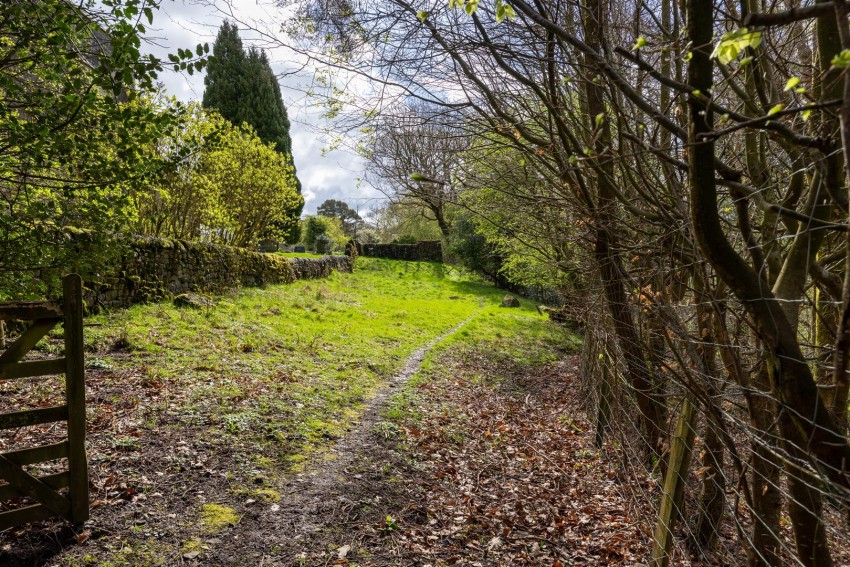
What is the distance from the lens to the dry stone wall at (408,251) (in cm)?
3412

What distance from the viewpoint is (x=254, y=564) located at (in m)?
3.71

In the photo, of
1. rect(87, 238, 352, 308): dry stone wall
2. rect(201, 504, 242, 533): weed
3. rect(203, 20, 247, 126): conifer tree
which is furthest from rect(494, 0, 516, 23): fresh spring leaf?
rect(203, 20, 247, 126): conifer tree

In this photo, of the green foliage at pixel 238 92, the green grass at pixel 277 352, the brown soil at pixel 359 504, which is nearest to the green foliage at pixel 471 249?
the green grass at pixel 277 352

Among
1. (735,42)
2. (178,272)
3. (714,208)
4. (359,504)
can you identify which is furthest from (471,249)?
(735,42)

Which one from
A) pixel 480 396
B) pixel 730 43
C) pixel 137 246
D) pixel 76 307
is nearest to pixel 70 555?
pixel 76 307

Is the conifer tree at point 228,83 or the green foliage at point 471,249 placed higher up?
the conifer tree at point 228,83

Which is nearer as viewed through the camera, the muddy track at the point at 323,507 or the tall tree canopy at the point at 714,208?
the tall tree canopy at the point at 714,208

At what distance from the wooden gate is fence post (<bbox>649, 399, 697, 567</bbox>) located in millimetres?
4697

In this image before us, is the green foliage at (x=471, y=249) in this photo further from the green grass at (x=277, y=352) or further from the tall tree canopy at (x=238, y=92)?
the tall tree canopy at (x=238, y=92)

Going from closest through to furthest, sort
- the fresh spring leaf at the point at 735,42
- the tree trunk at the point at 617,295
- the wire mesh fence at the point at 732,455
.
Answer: the fresh spring leaf at the point at 735,42 < the wire mesh fence at the point at 732,455 < the tree trunk at the point at 617,295

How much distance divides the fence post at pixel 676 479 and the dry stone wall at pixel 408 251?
1221 inches

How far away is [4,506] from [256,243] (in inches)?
620

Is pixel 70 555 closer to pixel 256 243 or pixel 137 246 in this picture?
pixel 137 246

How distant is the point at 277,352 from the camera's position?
9.50 metres
